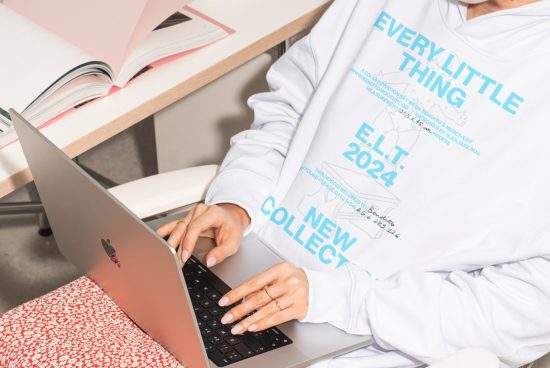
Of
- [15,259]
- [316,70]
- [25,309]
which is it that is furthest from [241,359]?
[15,259]

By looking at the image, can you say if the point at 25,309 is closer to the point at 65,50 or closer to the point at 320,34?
the point at 65,50

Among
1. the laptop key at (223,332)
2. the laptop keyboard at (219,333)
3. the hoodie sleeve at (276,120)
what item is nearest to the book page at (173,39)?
the hoodie sleeve at (276,120)

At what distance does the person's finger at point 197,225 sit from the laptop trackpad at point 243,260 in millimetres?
30

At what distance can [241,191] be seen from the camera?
59.2 inches

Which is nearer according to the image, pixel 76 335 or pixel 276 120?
pixel 76 335

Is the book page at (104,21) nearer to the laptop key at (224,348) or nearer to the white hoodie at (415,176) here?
the white hoodie at (415,176)

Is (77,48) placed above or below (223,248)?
above

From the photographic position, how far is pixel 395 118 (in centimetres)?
142

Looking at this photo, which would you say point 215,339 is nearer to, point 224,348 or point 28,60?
point 224,348

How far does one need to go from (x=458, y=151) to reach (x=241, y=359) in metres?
0.42

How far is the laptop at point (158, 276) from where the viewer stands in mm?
1083

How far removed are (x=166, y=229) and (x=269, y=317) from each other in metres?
0.24

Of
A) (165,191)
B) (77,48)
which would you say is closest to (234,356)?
(165,191)

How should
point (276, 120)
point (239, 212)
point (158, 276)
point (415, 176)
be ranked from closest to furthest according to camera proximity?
point (158, 276) < point (415, 176) < point (239, 212) < point (276, 120)
